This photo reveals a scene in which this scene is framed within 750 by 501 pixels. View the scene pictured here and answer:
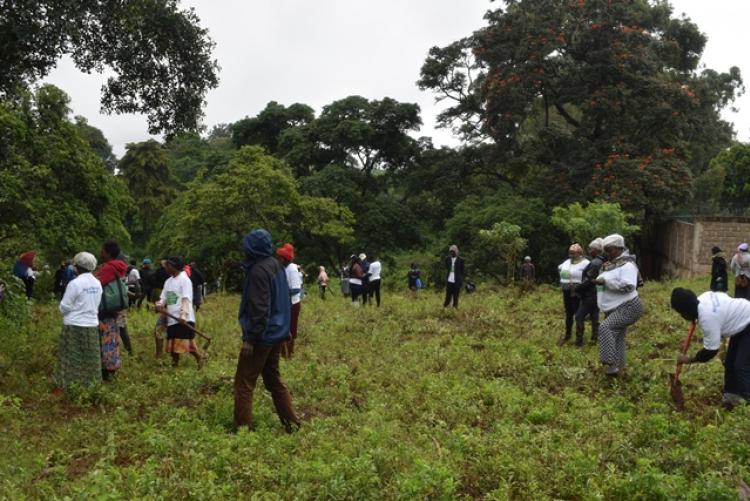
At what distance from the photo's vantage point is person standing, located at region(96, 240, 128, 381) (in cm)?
856

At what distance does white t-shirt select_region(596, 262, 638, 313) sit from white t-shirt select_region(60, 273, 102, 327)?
19.8 feet

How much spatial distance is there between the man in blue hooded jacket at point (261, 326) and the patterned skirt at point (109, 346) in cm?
295

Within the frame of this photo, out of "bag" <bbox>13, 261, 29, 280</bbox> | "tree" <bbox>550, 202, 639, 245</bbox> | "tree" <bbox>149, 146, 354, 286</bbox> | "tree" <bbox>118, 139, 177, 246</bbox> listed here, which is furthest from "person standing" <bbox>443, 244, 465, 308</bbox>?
"tree" <bbox>118, 139, 177, 246</bbox>

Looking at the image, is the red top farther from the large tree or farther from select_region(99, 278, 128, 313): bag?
the large tree

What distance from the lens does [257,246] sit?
6.32m

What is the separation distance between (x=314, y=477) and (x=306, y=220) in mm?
24423

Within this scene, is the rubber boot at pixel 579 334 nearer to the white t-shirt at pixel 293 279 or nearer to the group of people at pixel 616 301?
the group of people at pixel 616 301

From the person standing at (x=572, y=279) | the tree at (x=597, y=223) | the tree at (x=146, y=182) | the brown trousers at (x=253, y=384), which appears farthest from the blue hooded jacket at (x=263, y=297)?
the tree at (x=146, y=182)

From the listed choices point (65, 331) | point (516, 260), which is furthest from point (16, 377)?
point (516, 260)

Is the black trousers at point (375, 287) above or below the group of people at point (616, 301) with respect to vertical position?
below

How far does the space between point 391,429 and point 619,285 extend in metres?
3.51

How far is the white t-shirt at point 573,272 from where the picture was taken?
10680 millimetres

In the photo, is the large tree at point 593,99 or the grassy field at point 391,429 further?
the large tree at point 593,99

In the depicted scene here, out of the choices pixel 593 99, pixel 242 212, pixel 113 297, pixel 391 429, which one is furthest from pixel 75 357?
pixel 593 99
